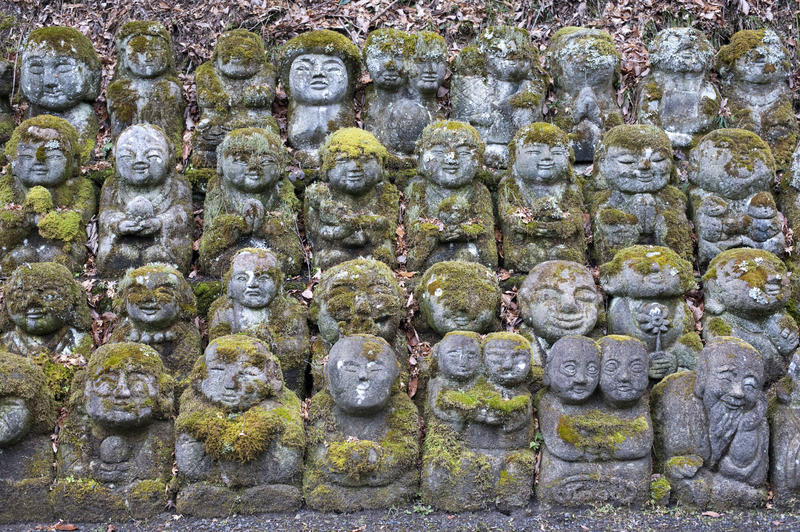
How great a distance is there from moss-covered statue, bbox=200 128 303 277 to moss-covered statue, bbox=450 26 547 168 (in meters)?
2.69

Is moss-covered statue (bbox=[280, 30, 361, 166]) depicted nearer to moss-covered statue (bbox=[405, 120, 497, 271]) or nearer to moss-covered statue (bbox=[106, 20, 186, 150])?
moss-covered statue (bbox=[106, 20, 186, 150])

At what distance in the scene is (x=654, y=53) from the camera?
12.6 m

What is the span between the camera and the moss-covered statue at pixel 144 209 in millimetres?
10375

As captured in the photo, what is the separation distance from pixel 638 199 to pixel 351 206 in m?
2.98

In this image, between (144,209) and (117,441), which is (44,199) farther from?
(117,441)

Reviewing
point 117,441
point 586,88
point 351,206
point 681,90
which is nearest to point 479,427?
point 117,441

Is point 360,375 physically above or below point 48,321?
below

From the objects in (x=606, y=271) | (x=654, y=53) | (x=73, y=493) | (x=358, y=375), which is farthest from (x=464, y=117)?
(x=73, y=493)

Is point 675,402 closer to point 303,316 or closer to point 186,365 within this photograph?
point 303,316

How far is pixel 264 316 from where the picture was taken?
30.6ft

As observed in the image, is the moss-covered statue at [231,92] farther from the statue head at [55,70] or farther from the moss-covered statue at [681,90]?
the moss-covered statue at [681,90]

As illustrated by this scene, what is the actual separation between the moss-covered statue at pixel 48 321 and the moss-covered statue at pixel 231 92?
289 centimetres

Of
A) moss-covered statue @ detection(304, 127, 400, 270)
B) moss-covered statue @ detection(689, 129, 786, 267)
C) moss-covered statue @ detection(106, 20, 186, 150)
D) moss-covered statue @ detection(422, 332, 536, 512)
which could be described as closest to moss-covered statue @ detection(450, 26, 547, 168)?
moss-covered statue @ detection(304, 127, 400, 270)

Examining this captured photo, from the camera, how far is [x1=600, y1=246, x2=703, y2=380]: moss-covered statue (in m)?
9.34
